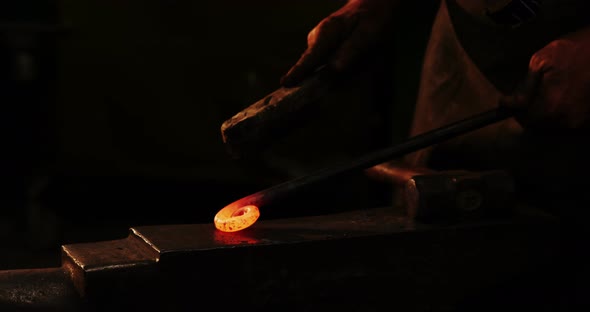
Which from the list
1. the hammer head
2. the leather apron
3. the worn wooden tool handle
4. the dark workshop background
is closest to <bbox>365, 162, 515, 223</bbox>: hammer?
the hammer head

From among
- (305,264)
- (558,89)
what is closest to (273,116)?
(305,264)

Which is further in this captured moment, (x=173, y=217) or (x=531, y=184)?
(x=173, y=217)

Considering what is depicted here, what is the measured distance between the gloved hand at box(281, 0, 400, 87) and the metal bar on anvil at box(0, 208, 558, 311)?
47 cm

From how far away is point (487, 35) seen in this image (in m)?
2.75

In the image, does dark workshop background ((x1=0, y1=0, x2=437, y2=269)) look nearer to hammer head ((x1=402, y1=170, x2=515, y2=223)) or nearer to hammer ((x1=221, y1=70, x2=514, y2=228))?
hammer ((x1=221, y1=70, x2=514, y2=228))

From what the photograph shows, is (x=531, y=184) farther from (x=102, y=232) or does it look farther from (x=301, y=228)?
(x=102, y=232)

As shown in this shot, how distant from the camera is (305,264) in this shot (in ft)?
7.61

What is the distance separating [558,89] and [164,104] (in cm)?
316

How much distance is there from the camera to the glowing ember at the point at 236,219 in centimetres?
239

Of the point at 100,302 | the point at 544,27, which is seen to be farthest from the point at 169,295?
the point at 544,27

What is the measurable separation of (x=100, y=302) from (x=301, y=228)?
1.92 feet

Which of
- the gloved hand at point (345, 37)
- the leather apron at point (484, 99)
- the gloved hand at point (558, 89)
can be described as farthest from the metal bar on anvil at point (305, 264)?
the gloved hand at point (345, 37)

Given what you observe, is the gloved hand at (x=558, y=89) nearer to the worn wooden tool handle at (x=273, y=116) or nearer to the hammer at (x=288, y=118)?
the hammer at (x=288, y=118)

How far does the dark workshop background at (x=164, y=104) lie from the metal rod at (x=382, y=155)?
7.72 ft
